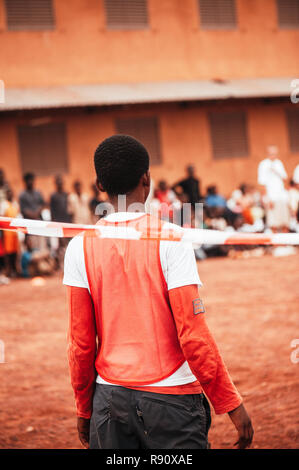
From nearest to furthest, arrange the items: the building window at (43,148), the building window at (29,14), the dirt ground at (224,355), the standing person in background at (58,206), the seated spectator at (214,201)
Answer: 1. the dirt ground at (224,355)
2. the standing person in background at (58,206)
3. the seated spectator at (214,201)
4. the building window at (29,14)
5. the building window at (43,148)

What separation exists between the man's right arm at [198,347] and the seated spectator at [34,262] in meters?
10.0

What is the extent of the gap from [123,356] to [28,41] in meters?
16.1

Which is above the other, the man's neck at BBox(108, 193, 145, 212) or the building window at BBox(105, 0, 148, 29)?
the building window at BBox(105, 0, 148, 29)

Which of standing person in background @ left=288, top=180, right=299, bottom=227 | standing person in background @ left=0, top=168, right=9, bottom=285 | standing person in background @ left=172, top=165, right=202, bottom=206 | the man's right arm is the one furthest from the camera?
standing person in background @ left=288, top=180, right=299, bottom=227

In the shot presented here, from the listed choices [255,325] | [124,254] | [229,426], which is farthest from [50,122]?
[124,254]

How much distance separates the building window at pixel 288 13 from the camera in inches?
785

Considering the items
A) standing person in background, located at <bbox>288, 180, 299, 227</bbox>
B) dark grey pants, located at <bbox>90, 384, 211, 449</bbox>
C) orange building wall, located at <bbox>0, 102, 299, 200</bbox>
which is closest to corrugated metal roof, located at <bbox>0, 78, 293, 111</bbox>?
orange building wall, located at <bbox>0, 102, 299, 200</bbox>

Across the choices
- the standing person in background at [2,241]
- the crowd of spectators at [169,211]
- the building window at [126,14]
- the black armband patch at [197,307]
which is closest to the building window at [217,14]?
the building window at [126,14]

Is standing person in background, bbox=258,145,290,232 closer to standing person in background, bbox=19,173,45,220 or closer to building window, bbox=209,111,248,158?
standing person in background, bbox=19,173,45,220

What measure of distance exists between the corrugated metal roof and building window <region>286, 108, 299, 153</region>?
3.55 ft

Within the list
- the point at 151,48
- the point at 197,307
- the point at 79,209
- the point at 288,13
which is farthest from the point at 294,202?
the point at 197,307

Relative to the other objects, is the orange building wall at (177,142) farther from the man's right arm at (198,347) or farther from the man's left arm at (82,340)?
the man's right arm at (198,347)

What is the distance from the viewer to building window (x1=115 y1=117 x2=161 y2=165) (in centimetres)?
1797

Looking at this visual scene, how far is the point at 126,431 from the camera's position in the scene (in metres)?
2.09
